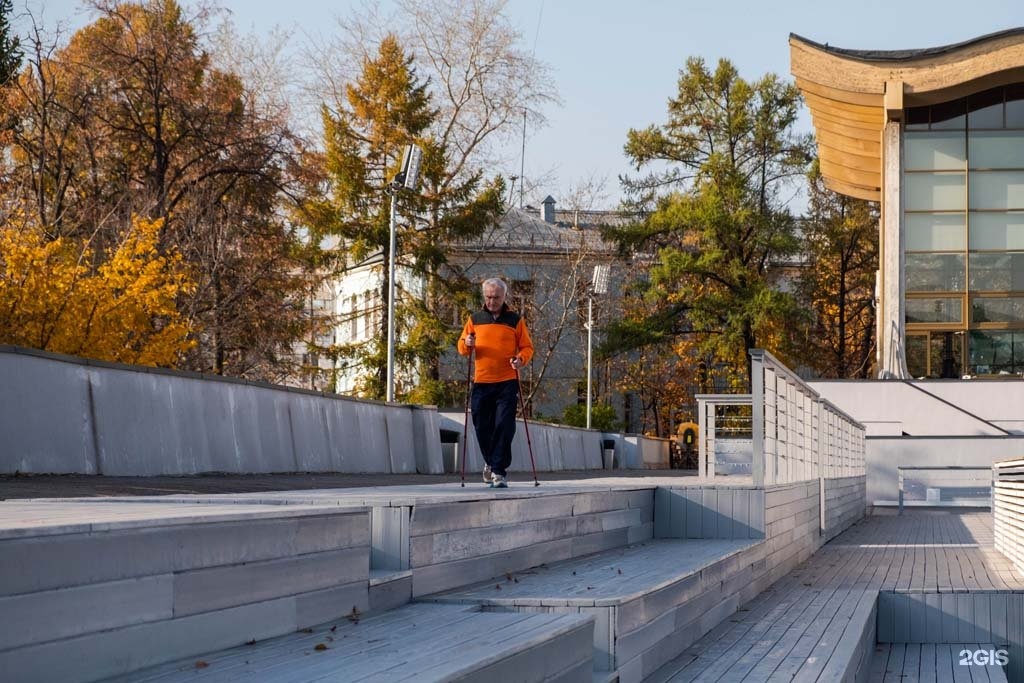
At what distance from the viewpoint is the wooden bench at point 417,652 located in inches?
162

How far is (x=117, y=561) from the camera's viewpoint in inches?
161

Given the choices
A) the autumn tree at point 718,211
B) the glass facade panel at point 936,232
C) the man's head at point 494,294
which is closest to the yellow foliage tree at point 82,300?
the man's head at point 494,294

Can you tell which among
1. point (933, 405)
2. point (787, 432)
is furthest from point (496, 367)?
point (933, 405)

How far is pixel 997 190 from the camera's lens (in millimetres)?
40500

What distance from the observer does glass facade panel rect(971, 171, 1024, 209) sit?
4047 centimetres

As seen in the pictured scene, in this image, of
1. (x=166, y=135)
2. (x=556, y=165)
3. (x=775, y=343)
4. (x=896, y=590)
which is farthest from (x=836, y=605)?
(x=775, y=343)

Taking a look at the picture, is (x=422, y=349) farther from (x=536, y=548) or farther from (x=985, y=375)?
(x=536, y=548)

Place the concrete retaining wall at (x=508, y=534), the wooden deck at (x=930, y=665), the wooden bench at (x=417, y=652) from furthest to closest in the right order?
the wooden deck at (x=930, y=665) < the concrete retaining wall at (x=508, y=534) < the wooden bench at (x=417, y=652)

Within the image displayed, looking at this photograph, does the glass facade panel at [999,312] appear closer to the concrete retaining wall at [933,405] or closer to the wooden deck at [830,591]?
the concrete retaining wall at [933,405]

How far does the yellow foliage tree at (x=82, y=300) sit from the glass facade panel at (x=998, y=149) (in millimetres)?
23325

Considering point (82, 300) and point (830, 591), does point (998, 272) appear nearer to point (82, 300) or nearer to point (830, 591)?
point (82, 300)

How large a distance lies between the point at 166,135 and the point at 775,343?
27.1m

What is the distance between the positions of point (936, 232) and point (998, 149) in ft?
9.75

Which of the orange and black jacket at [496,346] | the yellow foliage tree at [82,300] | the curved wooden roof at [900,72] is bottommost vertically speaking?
the orange and black jacket at [496,346]
